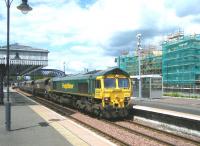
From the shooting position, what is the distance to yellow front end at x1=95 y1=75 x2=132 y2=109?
20578 mm

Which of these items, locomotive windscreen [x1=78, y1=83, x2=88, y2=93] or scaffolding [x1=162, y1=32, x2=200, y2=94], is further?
scaffolding [x1=162, y1=32, x2=200, y2=94]

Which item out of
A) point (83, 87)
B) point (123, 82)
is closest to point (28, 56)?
point (83, 87)

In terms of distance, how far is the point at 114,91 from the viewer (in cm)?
2088

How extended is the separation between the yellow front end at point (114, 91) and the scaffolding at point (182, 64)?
3114 cm

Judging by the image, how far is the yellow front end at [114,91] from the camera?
67.5 feet

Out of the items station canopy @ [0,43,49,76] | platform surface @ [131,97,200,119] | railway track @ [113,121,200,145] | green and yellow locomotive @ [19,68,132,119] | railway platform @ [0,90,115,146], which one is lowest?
railway track @ [113,121,200,145]

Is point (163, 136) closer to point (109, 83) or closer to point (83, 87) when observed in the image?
point (109, 83)

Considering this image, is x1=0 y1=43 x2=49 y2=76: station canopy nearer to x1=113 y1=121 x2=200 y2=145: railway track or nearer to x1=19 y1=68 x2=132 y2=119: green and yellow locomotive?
x1=19 y1=68 x2=132 y2=119: green and yellow locomotive

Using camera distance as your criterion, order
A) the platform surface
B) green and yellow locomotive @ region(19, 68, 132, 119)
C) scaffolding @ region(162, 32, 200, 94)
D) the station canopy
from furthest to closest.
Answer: scaffolding @ region(162, 32, 200, 94) < the station canopy < green and yellow locomotive @ region(19, 68, 132, 119) < the platform surface

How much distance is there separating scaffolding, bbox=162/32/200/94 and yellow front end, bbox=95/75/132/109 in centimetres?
3114

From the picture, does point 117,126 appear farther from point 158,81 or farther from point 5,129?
point 158,81

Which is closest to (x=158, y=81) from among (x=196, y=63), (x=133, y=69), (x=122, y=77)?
(x=196, y=63)

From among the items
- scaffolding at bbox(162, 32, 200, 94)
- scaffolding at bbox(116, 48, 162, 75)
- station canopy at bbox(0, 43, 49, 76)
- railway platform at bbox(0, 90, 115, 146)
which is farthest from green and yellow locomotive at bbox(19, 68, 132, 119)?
scaffolding at bbox(116, 48, 162, 75)

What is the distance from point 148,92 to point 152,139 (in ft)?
111
